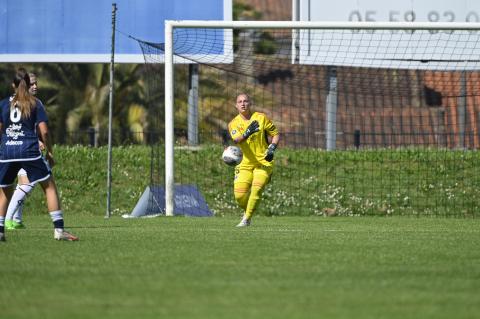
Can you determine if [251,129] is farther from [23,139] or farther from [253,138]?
[23,139]

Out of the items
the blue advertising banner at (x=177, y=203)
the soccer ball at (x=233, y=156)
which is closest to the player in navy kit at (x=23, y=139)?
the soccer ball at (x=233, y=156)

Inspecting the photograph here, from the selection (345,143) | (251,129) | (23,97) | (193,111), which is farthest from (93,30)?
(23,97)

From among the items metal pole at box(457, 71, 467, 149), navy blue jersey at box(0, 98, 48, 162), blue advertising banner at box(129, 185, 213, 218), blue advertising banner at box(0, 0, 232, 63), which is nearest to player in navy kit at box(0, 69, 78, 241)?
navy blue jersey at box(0, 98, 48, 162)

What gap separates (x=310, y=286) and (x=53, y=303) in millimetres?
1955

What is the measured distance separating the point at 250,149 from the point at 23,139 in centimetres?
535

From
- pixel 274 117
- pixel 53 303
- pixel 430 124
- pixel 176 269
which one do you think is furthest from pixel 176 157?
pixel 53 303

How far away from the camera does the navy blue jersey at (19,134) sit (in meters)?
13.1

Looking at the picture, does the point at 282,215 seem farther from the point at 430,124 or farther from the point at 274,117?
the point at 274,117

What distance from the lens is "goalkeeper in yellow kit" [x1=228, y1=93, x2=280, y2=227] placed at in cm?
1775

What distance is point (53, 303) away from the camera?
314 inches

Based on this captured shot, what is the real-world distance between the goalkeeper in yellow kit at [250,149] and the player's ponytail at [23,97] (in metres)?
5.05

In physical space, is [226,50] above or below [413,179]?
above

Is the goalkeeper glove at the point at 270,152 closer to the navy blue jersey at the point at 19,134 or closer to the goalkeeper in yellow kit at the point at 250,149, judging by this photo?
the goalkeeper in yellow kit at the point at 250,149

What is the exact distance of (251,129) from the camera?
17641 millimetres
